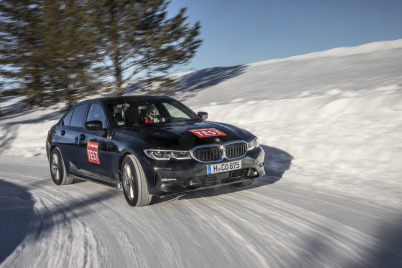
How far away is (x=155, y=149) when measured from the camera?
525cm

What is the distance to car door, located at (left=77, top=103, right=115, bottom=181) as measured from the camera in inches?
240

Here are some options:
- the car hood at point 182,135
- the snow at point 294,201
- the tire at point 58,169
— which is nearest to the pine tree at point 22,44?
the snow at point 294,201

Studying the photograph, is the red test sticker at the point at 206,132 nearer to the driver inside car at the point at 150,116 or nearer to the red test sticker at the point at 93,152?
the driver inside car at the point at 150,116

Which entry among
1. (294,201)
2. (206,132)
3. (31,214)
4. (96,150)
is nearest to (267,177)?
(294,201)

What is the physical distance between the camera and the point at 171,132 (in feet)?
18.6

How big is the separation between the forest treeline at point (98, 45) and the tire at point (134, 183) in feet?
39.9

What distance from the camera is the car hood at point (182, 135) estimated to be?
17.5ft

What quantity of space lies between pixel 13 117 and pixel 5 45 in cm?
1274

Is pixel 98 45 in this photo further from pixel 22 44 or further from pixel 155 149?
pixel 155 149

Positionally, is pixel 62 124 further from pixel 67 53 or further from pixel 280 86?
pixel 280 86

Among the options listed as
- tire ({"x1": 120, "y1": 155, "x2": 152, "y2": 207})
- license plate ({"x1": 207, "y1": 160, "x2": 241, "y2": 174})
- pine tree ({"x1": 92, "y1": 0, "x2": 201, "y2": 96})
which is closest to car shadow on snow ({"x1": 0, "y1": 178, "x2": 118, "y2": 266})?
tire ({"x1": 120, "y1": 155, "x2": 152, "y2": 207})

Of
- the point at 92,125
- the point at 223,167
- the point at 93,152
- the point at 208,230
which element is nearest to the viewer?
the point at 208,230

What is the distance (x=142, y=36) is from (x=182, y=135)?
13095 millimetres

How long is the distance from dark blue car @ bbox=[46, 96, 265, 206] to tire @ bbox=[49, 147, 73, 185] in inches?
21.0
